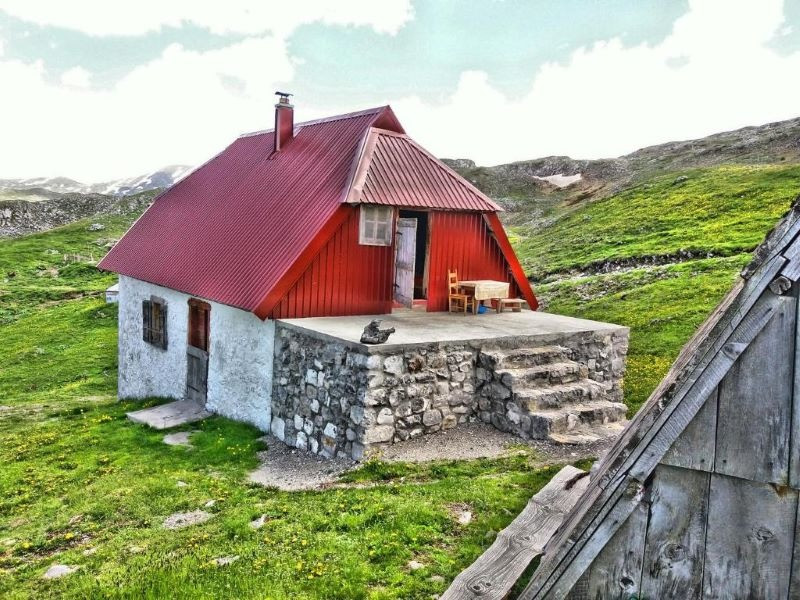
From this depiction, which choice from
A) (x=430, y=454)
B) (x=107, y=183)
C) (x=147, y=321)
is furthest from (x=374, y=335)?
(x=107, y=183)

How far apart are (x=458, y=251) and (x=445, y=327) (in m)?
2.96

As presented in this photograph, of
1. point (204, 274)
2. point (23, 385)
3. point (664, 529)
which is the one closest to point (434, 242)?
point (204, 274)

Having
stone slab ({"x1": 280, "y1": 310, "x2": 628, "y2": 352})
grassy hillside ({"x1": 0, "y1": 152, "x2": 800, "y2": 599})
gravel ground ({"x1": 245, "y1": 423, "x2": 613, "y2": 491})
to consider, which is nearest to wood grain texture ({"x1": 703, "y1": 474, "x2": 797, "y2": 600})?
grassy hillside ({"x1": 0, "y1": 152, "x2": 800, "y2": 599})

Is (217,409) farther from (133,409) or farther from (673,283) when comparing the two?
(673,283)

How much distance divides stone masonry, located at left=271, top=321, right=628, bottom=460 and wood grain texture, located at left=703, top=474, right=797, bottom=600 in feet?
22.9

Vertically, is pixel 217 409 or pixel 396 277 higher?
pixel 396 277

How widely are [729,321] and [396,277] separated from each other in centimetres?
1119

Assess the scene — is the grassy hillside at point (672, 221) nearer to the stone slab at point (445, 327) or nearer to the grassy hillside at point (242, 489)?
the grassy hillside at point (242, 489)

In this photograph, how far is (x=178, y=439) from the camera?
12641 millimetres

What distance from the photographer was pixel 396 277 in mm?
14289

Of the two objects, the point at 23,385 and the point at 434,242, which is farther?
the point at 23,385

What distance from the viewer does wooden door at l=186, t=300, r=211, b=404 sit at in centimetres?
1448

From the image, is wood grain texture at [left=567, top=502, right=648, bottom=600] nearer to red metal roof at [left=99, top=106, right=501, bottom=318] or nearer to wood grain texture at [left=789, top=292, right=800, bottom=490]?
wood grain texture at [left=789, top=292, right=800, bottom=490]

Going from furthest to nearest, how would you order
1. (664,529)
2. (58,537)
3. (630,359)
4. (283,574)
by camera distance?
(630,359) < (58,537) < (283,574) < (664,529)
